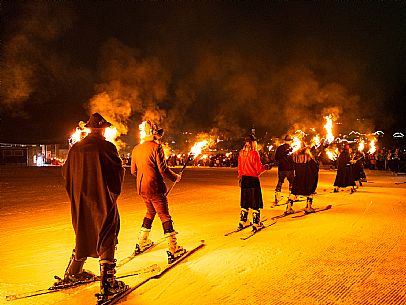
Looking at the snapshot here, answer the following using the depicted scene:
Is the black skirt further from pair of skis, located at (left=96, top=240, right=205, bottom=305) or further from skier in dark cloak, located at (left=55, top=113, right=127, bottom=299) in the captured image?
skier in dark cloak, located at (left=55, top=113, right=127, bottom=299)

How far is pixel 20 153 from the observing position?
172ft

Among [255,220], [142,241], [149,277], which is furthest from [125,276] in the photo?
[255,220]

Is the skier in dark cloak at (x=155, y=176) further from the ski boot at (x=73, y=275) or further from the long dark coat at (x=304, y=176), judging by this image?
the long dark coat at (x=304, y=176)

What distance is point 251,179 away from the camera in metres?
8.68

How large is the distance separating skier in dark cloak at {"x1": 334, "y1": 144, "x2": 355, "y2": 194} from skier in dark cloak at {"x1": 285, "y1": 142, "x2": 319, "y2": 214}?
18.9ft

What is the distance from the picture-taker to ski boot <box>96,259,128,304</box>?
4723 mm

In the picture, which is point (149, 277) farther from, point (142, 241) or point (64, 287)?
point (142, 241)

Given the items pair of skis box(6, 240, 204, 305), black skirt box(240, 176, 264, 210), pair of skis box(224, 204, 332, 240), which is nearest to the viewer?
pair of skis box(6, 240, 204, 305)

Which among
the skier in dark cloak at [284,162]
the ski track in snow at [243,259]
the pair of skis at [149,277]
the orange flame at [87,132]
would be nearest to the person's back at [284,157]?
the skier in dark cloak at [284,162]

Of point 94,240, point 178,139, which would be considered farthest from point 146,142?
point 178,139

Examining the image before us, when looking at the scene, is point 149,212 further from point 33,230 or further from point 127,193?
point 127,193

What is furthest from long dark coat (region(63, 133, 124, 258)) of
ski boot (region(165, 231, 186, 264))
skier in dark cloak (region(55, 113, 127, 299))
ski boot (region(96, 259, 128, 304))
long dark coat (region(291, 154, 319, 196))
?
long dark coat (region(291, 154, 319, 196))

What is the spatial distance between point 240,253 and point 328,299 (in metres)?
2.08

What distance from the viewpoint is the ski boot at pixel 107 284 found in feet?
15.5
